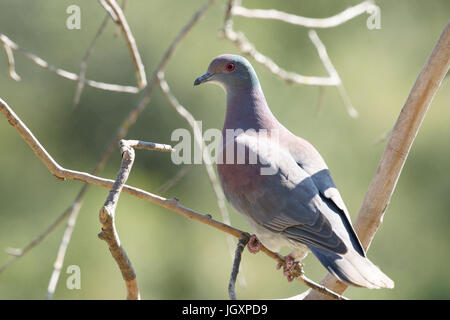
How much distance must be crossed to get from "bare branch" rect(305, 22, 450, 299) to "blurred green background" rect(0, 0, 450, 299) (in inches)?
164

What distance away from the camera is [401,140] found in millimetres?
2506

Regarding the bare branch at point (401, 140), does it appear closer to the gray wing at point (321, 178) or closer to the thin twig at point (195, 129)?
the gray wing at point (321, 178)

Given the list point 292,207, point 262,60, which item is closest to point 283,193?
point 292,207

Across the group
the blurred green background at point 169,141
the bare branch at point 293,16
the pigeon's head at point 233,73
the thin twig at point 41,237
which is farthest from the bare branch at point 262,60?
the blurred green background at point 169,141

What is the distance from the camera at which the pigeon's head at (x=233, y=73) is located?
127 inches

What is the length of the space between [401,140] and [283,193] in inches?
22.0

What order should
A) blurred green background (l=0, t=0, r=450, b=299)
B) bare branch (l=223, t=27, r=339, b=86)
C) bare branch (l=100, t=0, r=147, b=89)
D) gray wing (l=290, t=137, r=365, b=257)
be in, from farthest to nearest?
1. blurred green background (l=0, t=0, r=450, b=299)
2. gray wing (l=290, t=137, r=365, b=257)
3. bare branch (l=100, t=0, r=147, b=89)
4. bare branch (l=223, t=27, r=339, b=86)

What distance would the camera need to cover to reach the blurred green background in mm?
7023

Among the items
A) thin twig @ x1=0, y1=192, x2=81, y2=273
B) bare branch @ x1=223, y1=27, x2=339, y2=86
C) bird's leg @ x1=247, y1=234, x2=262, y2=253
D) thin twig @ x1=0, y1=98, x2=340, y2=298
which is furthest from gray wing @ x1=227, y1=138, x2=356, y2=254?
thin twig @ x1=0, y1=192, x2=81, y2=273

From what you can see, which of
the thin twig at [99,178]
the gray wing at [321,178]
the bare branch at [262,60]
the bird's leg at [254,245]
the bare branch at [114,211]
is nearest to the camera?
the bare branch at [114,211]

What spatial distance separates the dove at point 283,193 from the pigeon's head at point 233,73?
0.14m

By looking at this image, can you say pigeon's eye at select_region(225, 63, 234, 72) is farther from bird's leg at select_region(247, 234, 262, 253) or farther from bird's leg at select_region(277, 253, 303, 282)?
bird's leg at select_region(277, 253, 303, 282)

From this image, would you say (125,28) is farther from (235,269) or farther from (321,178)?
(235,269)

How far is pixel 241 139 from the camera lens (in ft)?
9.59
